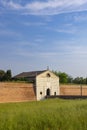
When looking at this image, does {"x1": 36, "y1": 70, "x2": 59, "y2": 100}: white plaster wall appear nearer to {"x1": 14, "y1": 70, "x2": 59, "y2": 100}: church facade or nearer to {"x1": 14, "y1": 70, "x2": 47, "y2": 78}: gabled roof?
{"x1": 14, "y1": 70, "x2": 59, "y2": 100}: church facade

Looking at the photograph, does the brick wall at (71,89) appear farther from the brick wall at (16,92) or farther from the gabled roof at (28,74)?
the brick wall at (16,92)

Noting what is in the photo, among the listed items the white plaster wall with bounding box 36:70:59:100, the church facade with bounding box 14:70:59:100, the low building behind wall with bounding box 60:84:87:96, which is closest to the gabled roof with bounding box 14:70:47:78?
the church facade with bounding box 14:70:59:100

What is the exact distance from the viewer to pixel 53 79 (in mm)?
52375

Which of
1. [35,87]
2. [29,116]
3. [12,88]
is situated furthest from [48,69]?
[29,116]

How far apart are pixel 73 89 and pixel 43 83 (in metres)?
7.04

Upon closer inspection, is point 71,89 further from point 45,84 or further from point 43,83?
point 43,83

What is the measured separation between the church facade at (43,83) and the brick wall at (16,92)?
4.22 feet

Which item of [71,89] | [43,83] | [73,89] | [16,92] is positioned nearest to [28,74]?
[43,83]

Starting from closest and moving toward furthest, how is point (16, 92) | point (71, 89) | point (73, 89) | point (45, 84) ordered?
point (16, 92), point (45, 84), point (71, 89), point (73, 89)

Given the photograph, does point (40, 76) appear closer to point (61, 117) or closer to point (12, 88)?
point (12, 88)

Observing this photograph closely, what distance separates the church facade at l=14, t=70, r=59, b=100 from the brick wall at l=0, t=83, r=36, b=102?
1.29 meters

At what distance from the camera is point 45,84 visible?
5131cm

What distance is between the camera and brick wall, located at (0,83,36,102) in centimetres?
4309

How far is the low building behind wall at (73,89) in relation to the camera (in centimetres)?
5378
